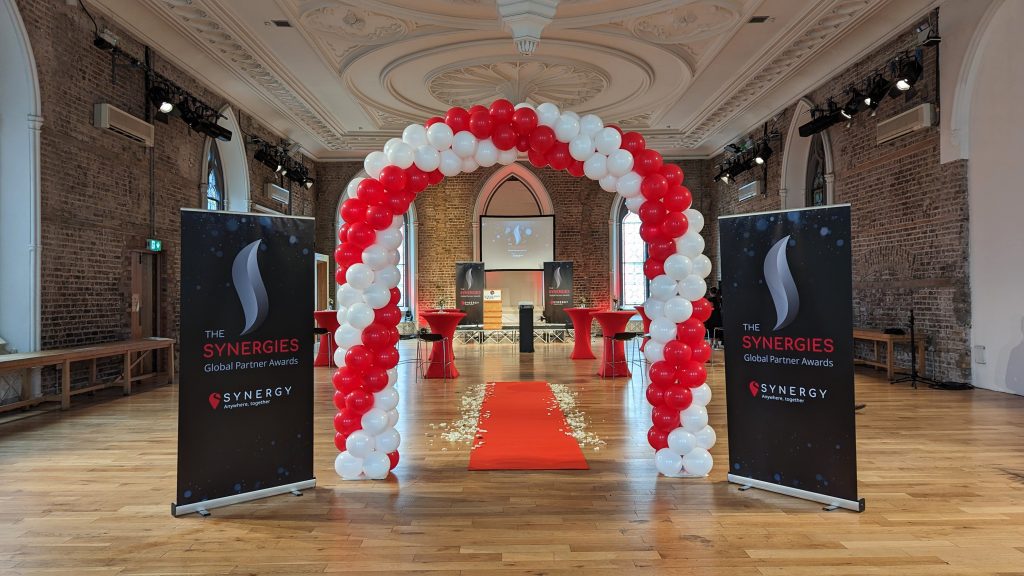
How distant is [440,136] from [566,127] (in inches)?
35.1

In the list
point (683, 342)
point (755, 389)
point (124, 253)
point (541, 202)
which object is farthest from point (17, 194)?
point (541, 202)

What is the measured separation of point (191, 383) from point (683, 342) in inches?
122

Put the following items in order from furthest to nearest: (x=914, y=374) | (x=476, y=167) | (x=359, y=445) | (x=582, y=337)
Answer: (x=582, y=337) → (x=914, y=374) → (x=476, y=167) → (x=359, y=445)

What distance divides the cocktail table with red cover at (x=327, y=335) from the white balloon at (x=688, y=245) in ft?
22.7

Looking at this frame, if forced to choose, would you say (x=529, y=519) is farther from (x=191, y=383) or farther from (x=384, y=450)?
(x=191, y=383)

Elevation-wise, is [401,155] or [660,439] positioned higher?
[401,155]

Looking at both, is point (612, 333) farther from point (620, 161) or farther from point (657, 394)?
point (620, 161)

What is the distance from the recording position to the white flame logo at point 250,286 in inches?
139

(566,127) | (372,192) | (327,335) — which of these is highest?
(566,127)

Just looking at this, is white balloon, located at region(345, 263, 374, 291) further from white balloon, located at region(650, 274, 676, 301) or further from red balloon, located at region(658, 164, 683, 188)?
red balloon, located at region(658, 164, 683, 188)

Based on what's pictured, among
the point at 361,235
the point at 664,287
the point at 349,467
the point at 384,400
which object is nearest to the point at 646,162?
the point at 664,287

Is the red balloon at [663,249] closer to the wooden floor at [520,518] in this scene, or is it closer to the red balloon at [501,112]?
the red balloon at [501,112]

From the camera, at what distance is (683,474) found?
4086 mm

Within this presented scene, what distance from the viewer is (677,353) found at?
4.17 metres
